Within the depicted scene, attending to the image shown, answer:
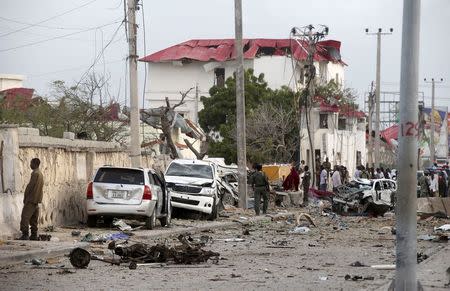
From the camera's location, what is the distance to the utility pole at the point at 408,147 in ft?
37.0

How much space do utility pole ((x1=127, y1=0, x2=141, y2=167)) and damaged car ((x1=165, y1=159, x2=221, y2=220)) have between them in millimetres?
1563

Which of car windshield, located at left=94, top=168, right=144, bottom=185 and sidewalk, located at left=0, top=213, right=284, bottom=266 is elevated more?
car windshield, located at left=94, top=168, right=144, bottom=185

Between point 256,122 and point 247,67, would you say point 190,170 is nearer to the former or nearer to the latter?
point 256,122

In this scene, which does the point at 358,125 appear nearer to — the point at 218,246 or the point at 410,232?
the point at 218,246

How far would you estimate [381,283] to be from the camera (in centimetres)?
1426

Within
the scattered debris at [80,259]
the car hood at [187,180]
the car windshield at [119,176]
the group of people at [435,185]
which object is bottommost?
the group of people at [435,185]

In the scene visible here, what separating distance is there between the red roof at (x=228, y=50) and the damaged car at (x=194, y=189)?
5628 centimetres

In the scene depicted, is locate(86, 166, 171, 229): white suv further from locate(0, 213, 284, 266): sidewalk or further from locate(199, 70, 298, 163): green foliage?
locate(199, 70, 298, 163): green foliage

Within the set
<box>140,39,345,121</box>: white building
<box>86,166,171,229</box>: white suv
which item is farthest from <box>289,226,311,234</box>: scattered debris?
<box>140,39,345,121</box>: white building

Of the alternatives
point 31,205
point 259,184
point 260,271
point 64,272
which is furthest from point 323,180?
point 64,272

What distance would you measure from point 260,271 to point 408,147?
5394 mm

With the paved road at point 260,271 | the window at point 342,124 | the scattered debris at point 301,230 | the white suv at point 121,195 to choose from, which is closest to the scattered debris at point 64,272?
the paved road at point 260,271

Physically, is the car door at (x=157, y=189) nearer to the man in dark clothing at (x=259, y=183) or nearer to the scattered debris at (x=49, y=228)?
the scattered debris at (x=49, y=228)

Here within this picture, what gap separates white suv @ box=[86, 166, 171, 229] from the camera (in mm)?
25031
